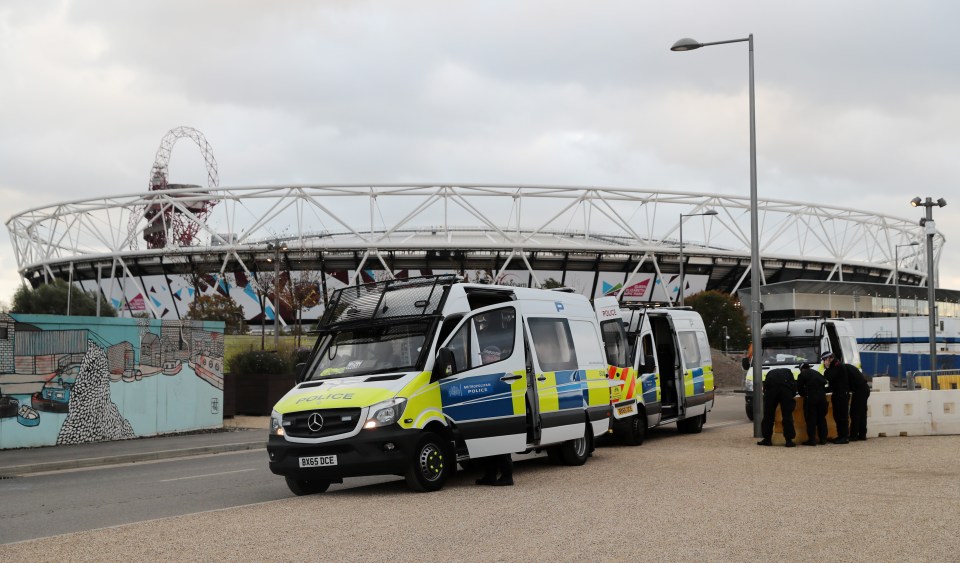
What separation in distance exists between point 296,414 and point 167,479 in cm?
456

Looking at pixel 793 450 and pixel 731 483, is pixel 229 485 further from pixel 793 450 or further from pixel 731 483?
pixel 793 450

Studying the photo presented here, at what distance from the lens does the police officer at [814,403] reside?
1703 cm

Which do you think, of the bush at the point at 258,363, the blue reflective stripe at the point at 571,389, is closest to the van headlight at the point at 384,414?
the blue reflective stripe at the point at 571,389

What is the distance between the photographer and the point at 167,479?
1461 cm

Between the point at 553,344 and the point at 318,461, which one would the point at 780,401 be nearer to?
the point at 553,344

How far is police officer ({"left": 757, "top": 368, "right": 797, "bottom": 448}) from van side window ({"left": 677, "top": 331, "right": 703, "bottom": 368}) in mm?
3279

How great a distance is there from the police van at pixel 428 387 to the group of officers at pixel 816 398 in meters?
4.41

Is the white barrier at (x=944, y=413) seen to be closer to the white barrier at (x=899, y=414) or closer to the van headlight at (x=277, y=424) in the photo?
the white barrier at (x=899, y=414)

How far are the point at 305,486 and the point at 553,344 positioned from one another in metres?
4.00

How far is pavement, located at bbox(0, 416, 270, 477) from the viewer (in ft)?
56.0

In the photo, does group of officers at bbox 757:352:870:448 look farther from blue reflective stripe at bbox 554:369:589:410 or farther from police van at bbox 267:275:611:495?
police van at bbox 267:275:611:495

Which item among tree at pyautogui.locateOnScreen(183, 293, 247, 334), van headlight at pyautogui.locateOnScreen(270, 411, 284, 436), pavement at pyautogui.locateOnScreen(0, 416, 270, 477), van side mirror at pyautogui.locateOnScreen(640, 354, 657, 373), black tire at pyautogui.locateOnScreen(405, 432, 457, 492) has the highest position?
tree at pyautogui.locateOnScreen(183, 293, 247, 334)

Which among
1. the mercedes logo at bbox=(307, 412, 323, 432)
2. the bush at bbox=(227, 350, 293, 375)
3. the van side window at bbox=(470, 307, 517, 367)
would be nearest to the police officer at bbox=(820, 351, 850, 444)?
the van side window at bbox=(470, 307, 517, 367)

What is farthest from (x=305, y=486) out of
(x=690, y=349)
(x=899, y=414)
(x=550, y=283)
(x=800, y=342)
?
(x=550, y=283)
